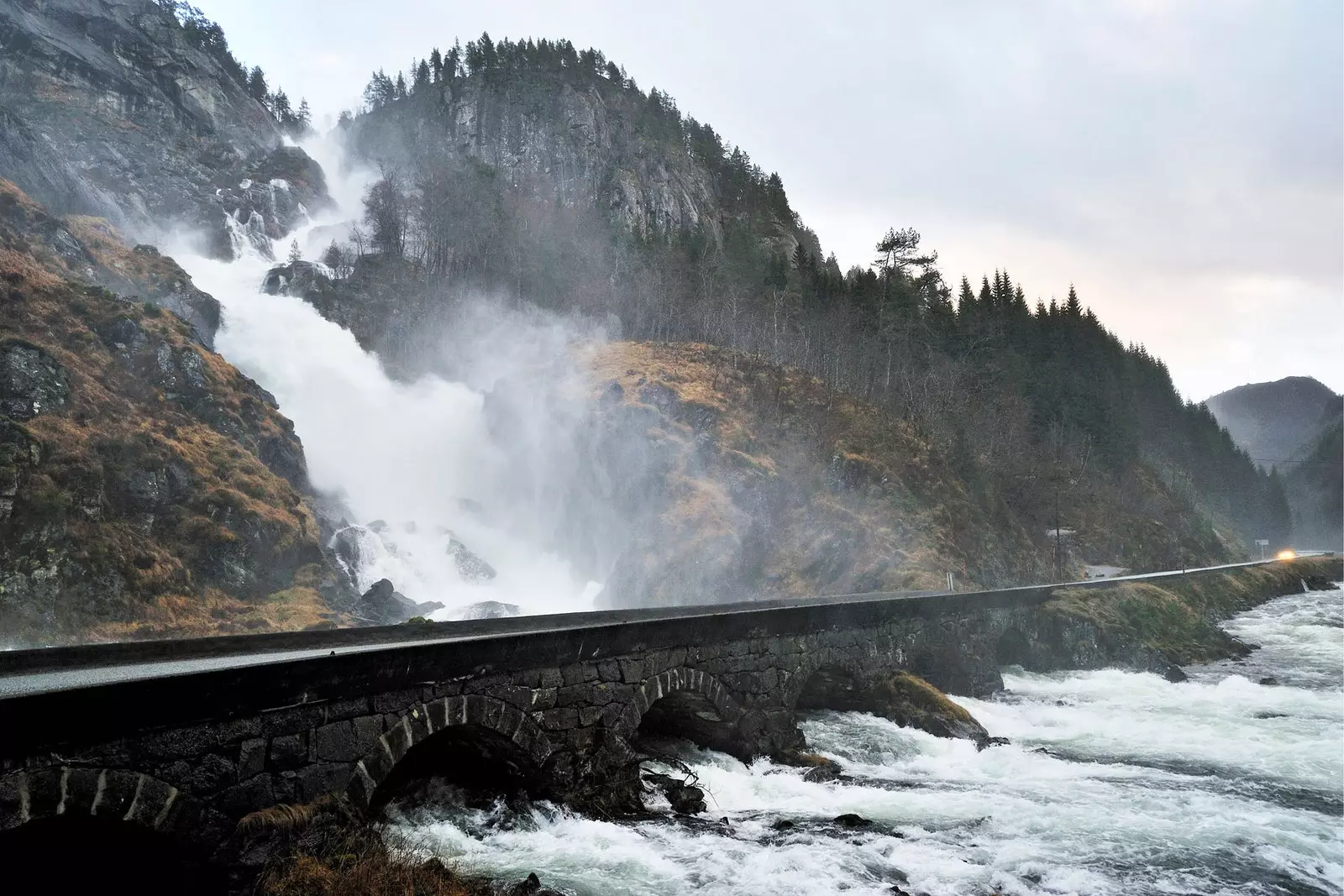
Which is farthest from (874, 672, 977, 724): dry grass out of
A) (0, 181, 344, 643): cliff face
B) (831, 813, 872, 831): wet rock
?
(0, 181, 344, 643): cliff face

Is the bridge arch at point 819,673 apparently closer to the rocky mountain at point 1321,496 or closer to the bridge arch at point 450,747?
the bridge arch at point 450,747

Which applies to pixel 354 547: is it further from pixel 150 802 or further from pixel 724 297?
pixel 724 297

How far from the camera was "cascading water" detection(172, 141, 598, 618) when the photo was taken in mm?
44812

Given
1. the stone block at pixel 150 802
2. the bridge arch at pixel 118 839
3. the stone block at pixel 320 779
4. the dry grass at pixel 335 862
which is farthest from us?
the stone block at pixel 320 779

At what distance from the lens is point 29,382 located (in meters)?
30.9

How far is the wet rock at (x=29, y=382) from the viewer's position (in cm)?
3009

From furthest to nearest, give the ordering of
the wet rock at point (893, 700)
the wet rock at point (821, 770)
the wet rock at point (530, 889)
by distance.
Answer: the wet rock at point (893, 700) < the wet rock at point (821, 770) < the wet rock at point (530, 889)

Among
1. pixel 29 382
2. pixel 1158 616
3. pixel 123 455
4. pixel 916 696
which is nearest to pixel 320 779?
pixel 916 696

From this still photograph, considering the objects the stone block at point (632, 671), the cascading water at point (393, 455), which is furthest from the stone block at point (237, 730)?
the cascading water at point (393, 455)

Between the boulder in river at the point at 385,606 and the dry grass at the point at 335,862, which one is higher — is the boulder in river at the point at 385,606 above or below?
above

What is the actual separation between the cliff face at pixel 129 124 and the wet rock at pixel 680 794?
61400 millimetres

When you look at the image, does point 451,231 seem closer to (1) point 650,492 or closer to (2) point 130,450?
(1) point 650,492

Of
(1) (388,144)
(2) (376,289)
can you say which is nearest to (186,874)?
(2) (376,289)

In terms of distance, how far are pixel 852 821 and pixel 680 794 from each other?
2.48 m
